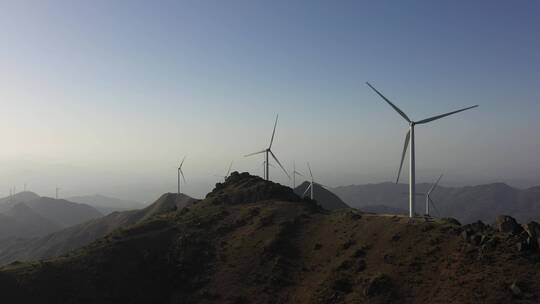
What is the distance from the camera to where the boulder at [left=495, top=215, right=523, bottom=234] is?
8674 cm

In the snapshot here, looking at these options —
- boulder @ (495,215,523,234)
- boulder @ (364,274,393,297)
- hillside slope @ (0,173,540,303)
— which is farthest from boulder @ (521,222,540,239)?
boulder @ (364,274,393,297)

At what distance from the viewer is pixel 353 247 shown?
321 feet

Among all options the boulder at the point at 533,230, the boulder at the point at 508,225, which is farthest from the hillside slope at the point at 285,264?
the boulder at the point at 533,230

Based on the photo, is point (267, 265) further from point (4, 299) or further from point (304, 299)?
point (4, 299)

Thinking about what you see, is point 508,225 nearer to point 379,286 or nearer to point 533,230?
point 533,230

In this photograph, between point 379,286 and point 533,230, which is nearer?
point 379,286

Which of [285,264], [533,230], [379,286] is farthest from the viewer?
[285,264]

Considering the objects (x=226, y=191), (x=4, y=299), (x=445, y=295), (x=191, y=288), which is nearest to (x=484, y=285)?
(x=445, y=295)

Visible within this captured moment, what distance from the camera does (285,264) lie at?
330 feet

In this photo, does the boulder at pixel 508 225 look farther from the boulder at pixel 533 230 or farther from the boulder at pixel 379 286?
the boulder at pixel 379 286

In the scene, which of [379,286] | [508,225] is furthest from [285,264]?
[508,225]

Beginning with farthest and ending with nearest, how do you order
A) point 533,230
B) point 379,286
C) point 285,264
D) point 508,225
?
point 285,264 < point 508,225 < point 533,230 < point 379,286

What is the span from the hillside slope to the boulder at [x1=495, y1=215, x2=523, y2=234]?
313cm

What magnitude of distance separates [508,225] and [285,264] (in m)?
45.3
